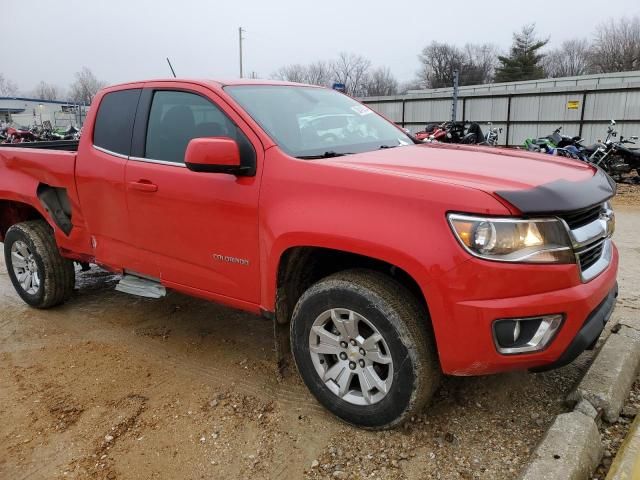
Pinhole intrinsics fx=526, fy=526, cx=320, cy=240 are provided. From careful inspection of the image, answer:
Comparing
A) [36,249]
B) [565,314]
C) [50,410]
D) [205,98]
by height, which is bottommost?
[50,410]

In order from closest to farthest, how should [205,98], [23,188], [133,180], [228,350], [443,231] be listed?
[443,231]
[205,98]
[133,180]
[228,350]
[23,188]

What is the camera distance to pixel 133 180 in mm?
3543

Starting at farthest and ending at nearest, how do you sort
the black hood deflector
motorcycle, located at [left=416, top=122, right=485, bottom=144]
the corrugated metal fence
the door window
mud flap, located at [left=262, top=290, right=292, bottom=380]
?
the corrugated metal fence, motorcycle, located at [left=416, top=122, right=485, bottom=144], the door window, mud flap, located at [left=262, top=290, right=292, bottom=380], the black hood deflector

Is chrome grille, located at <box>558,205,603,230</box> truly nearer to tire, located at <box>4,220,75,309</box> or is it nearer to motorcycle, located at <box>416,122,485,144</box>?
tire, located at <box>4,220,75,309</box>

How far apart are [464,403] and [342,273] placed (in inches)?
42.2

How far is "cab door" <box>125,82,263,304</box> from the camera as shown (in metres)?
2.99

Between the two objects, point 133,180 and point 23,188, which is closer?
point 133,180

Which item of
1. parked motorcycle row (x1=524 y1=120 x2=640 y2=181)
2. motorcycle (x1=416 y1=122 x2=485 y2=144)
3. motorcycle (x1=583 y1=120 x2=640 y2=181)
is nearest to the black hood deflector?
parked motorcycle row (x1=524 y1=120 x2=640 y2=181)

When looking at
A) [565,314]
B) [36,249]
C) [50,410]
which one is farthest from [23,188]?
[565,314]

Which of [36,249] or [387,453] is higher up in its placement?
[36,249]

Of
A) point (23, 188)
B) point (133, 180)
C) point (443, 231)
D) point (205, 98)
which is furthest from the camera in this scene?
point (23, 188)

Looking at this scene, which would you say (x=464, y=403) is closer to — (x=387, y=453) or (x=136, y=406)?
(x=387, y=453)

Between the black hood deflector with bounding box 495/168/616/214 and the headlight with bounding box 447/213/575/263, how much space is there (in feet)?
0.20

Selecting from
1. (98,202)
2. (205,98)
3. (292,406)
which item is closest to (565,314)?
(292,406)
